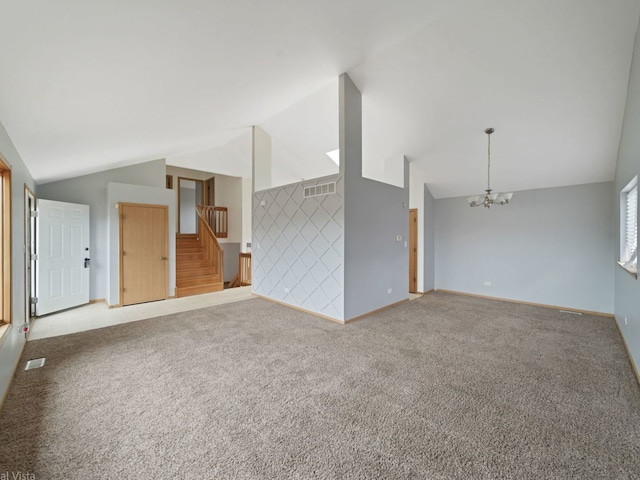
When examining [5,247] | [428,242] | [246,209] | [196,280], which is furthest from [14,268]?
[428,242]

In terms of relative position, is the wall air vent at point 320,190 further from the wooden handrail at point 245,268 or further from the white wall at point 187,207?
the white wall at point 187,207

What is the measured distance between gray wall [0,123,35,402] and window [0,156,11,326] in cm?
8

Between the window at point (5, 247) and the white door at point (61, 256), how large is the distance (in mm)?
2213

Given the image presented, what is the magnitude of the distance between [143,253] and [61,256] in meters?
1.21

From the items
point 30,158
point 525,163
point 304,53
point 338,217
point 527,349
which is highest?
point 304,53

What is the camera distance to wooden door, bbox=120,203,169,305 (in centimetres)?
523

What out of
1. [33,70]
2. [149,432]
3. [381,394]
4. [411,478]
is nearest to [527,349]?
[381,394]

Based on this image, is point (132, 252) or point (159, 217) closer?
point (132, 252)

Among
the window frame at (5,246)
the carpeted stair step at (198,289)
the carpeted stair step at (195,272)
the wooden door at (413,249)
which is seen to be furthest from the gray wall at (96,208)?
the wooden door at (413,249)

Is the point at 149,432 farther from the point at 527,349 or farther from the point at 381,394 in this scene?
the point at 527,349

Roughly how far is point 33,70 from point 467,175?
636 cm

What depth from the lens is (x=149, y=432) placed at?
5.90 ft

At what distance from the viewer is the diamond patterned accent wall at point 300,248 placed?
4227 mm

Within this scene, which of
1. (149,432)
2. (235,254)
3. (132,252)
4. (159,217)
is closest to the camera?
(149,432)
